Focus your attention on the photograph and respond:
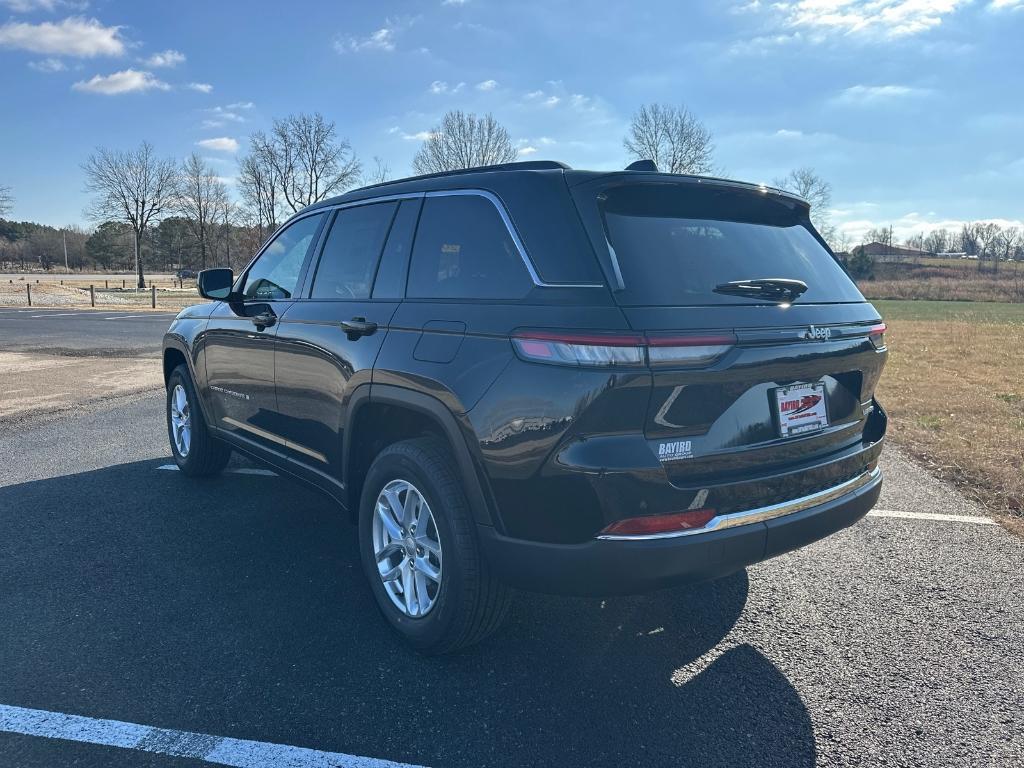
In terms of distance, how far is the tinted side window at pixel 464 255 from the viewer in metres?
2.58

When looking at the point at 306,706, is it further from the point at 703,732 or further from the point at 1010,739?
the point at 1010,739

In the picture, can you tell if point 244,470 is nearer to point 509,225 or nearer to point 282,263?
point 282,263

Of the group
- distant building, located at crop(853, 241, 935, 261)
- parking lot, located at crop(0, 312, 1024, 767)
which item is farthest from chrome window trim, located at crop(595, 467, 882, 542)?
distant building, located at crop(853, 241, 935, 261)

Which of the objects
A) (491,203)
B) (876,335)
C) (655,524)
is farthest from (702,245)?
(655,524)

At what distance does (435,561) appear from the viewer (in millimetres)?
2820

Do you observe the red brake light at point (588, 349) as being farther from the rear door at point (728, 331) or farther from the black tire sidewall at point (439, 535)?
the black tire sidewall at point (439, 535)

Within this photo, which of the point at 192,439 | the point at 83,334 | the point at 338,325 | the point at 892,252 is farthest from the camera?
the point at 892,252

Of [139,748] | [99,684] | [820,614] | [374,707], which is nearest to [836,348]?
[820,614]

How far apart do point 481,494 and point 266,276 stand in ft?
8.10

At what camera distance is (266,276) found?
4.25 meters

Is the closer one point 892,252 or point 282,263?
point 282,263

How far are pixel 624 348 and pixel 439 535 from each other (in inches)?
40.6

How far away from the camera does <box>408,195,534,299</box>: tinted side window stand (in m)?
2.58

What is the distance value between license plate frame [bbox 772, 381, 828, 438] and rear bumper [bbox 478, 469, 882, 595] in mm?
273
